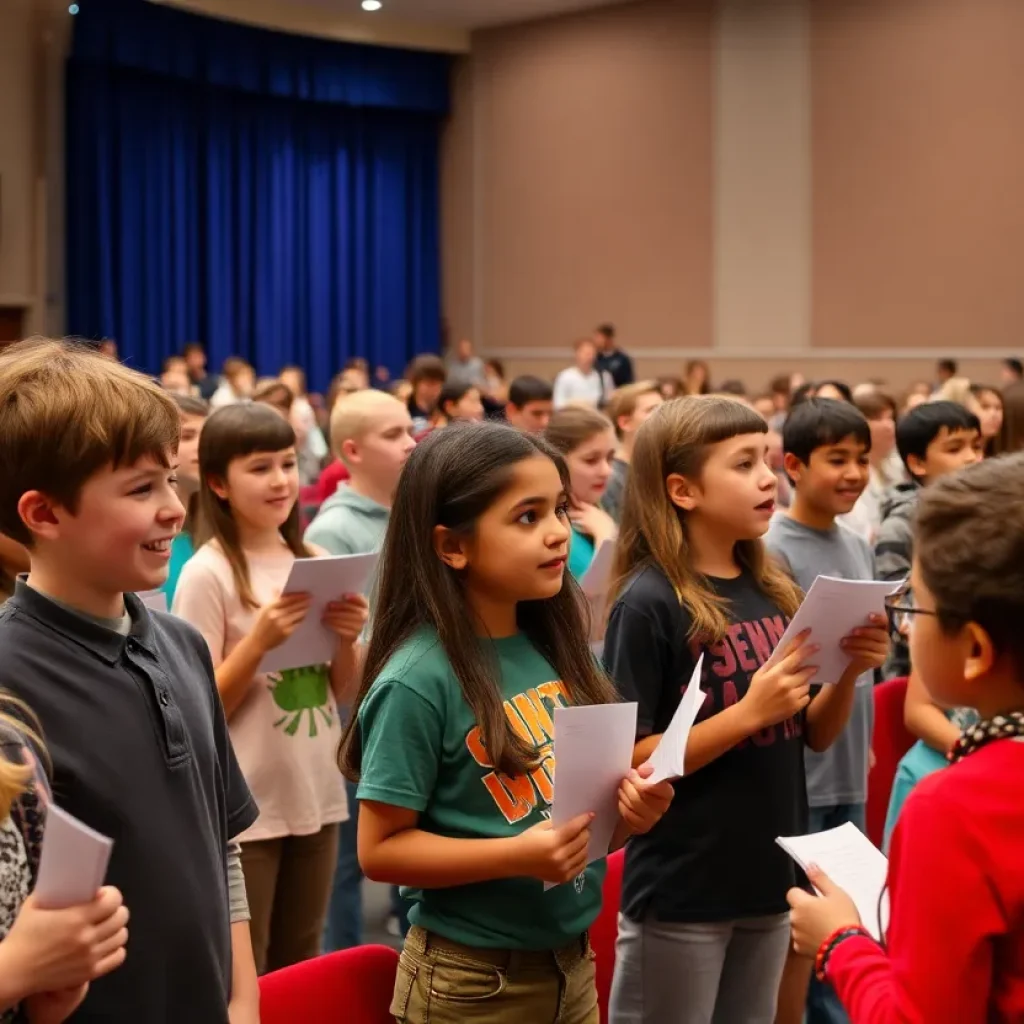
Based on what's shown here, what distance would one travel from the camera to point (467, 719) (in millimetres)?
2051

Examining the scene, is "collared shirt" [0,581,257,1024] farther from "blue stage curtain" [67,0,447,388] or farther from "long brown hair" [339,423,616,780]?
"blue stage curtain" [67,0,447,388]

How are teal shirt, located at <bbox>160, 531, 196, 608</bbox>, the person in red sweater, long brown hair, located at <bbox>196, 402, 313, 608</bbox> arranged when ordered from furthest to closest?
teal shirt, located at <bbox>160, 531, 196, 608</bbox> < long brown hair, located at <bbox>196, 402, 313, 608</bbox> < the person in red sweater

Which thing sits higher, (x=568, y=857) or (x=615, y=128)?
(x=615, y=128)

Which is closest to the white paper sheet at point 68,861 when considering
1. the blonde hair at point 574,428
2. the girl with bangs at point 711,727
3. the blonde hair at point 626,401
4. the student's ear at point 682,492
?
the girl with bangs at point 711,727

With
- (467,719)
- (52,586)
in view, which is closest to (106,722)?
(52,586)

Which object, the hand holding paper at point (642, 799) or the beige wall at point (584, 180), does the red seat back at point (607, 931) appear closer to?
the hand holding paper at point (642, 799)

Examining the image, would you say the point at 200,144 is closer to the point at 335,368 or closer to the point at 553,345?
the point at 335,368

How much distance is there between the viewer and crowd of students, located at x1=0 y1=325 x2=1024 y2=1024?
1441 mm

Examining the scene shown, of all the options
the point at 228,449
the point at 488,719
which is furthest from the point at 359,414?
the point at 488,719

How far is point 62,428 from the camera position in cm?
168

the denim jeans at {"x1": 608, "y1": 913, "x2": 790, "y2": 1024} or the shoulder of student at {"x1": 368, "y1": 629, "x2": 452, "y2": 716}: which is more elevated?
the shoulder of student at {"x1": 368, "y1": 629, "x2": 452, "y2": 716}

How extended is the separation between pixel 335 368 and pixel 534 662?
16.6 m

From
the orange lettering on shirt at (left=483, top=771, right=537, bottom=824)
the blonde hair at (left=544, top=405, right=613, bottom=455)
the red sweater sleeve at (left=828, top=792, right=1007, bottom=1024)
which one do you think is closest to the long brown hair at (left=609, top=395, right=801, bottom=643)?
the orange lettering on shirt at (left=483, top=771, right=537, bottom=824)

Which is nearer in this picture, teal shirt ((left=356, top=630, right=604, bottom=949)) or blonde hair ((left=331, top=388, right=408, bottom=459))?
teal shirt ((left=356, top=630, right=604, bottom=949))
